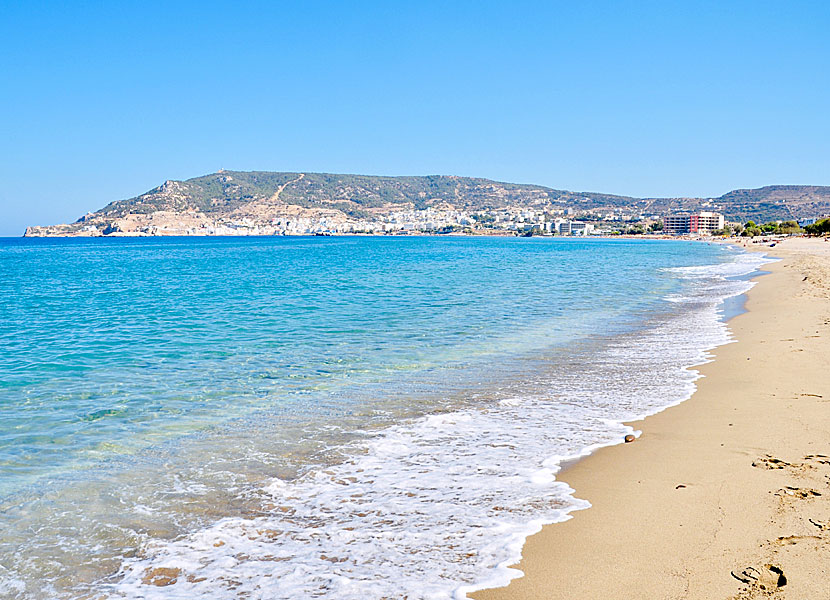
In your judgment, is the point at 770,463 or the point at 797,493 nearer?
the point at 797,493

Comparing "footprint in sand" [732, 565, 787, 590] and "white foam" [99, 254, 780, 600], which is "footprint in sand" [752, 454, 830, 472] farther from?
"footprint in sand" [732, 565, 787, 590]

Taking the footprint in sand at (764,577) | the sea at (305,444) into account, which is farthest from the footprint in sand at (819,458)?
the footprint in sand at (764,577)

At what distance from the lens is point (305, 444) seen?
714 centimetres

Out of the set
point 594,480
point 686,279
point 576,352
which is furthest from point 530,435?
point 686,279

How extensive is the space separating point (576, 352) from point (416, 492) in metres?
7.86

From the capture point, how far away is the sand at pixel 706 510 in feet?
12.9

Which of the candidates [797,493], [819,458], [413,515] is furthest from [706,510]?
[413,515]

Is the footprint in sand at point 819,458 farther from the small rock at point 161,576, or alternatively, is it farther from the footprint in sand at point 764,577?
the small rock at point 161,576

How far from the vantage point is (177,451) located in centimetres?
702

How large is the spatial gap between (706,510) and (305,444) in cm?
428

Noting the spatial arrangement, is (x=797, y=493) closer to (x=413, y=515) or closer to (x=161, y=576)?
(x=413, y=515)

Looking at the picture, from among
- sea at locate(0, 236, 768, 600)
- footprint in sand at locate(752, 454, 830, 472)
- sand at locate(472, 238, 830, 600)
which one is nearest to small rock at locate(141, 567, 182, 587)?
sea at locate(0, 236, 768, 600)

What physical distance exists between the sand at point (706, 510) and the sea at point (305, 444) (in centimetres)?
31

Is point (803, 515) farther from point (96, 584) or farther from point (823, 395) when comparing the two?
point (96, 584)
